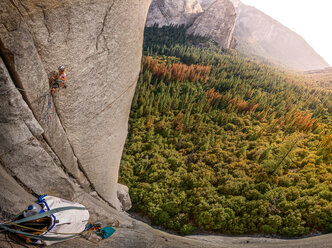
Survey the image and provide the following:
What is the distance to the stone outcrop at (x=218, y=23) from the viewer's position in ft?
521

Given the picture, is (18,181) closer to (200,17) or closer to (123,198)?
(123,198)

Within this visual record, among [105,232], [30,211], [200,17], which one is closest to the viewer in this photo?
[30,211]

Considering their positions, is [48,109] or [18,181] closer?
[18,181]

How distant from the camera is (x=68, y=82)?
777cm

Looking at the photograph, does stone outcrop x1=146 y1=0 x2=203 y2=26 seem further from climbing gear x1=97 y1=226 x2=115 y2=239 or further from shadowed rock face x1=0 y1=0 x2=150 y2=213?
climbing gear x1=97 y1=226 x2=115 y2=239

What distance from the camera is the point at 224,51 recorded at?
158 m

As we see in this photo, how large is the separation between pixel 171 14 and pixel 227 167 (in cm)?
18593

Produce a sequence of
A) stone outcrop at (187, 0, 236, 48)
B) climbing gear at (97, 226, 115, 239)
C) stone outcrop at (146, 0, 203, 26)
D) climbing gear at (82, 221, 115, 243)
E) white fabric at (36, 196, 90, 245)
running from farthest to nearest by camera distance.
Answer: stone outcrop at (146, 0, 203, 26) < stone outcrop at (187, 0, 236, 48) < climbing gear at (97, 226, 115, 239) < climbing gear at (82, 221, 115, 243) < white fabric at (36, 196, 90, 245)

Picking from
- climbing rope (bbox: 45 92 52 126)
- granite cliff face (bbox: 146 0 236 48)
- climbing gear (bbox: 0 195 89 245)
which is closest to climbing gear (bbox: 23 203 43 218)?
climbing gear (bbox: 0 195 89 245)

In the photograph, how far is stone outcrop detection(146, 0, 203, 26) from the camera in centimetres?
17400

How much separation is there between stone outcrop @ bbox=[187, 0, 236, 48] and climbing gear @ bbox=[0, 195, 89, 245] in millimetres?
181864

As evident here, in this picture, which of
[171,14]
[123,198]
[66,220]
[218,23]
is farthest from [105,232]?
[171,14]

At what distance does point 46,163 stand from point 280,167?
3822 cm

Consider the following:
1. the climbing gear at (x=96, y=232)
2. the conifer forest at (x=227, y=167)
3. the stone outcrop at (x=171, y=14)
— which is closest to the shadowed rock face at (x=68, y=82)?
the climbing gear at (x=96, y=232)
